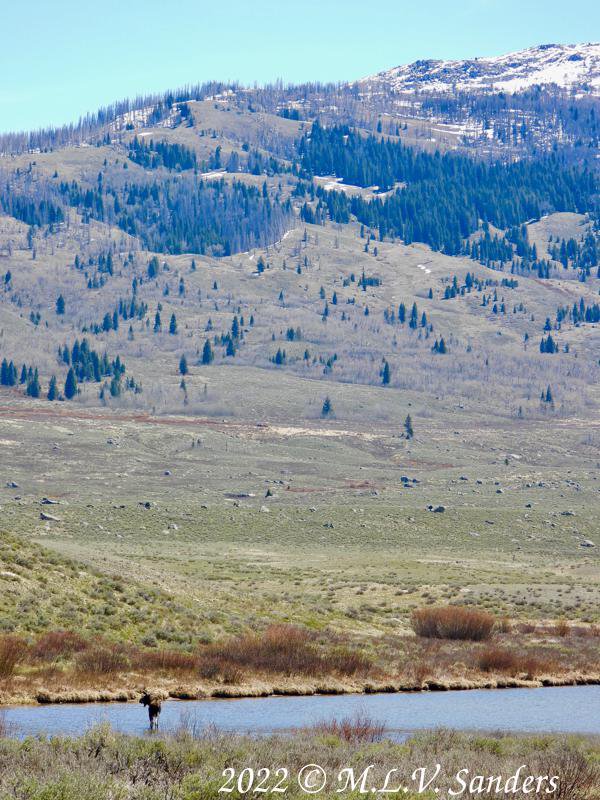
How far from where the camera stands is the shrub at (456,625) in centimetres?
4768

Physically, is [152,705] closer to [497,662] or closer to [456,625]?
[497,662]

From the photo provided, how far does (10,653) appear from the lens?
32906 mm

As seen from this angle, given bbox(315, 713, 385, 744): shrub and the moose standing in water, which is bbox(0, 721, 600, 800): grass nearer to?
bbox(315, 713, 385, 744): shrub

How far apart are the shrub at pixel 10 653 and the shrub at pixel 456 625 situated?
1968 cm

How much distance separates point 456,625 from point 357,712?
64.6 ft

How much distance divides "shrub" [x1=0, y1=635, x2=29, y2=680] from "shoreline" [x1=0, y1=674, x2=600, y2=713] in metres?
1.29

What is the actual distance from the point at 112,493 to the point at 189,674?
9490 centimetres

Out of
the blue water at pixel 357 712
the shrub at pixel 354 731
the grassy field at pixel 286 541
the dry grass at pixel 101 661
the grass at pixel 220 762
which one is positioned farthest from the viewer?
the grassy field at pixel 286 541

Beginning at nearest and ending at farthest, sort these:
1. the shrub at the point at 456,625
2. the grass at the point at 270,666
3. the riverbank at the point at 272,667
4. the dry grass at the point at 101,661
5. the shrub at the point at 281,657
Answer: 1. the riverbank at the point at 272,667
2. the grass at the point at 270,666
3. the dry grass at the point at 101,661
4. the shrub at the point at 281,657
5. the shrub at the point at 456,625

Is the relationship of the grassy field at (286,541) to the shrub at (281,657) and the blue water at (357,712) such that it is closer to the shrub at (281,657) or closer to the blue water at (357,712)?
the shrub at (281,657)

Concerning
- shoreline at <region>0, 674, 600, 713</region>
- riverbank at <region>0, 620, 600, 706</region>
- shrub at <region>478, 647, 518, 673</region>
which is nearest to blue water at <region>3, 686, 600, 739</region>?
shoreline at <region>0, 674, 600, 713</region>

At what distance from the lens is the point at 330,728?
25.9 m

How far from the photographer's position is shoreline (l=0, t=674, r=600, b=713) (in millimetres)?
30906

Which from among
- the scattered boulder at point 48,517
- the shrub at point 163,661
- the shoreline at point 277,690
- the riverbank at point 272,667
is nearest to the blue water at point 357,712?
the shoreline at point 277,690
